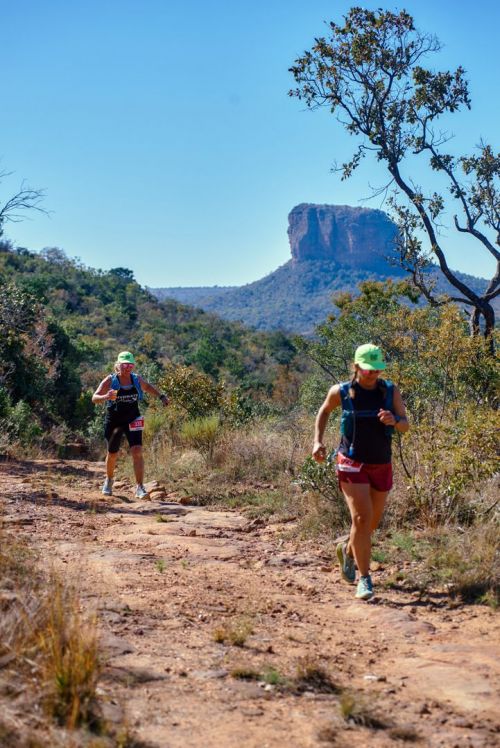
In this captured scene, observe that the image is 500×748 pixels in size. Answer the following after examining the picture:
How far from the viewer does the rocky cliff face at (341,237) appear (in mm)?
112812

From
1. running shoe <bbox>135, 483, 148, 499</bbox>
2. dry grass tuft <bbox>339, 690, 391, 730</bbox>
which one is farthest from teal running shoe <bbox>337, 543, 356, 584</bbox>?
running shoe <bbox>135, 483, 148, 499</bbox>

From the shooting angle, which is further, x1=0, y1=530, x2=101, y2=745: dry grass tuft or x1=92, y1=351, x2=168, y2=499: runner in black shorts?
x1=92, y1=351, x2=168, y2=499: runner in black shorts

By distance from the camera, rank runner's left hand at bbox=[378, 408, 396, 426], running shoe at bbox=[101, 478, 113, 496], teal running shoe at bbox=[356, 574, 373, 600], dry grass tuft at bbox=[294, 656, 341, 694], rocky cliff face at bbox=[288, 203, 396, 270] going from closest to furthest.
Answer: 1. dry grass tuft at bbox=[294, 656, 341, 694]
2. runner's left hand at bbox=[378, 408, 396, 426]
3. teal running shoe at bbox=[356, 574, 373, 600]
4. running shoe at bbox=[101, 478, 113, 496]
5. rocky cliff face at bbox=[288, 203, 396, 270]

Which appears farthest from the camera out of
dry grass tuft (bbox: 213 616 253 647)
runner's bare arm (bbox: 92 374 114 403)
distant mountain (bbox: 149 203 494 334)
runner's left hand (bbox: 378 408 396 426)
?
distant mountain (bbox: 149 203 494 334)

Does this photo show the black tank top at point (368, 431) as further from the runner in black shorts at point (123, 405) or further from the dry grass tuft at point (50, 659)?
the runner in black shorts at point (123, 405)

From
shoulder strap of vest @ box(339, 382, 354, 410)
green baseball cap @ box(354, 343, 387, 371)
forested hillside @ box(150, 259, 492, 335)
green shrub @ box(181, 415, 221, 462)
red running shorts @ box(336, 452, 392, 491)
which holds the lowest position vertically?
green shrub @ box(181, 415, 221, 462)

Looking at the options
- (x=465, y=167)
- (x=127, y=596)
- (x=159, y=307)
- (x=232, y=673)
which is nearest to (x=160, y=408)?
(x=465, y=167)

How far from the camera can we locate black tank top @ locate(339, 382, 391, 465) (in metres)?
5.43

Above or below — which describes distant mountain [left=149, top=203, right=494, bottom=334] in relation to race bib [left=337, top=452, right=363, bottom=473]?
above

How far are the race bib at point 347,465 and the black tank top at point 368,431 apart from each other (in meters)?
0.03

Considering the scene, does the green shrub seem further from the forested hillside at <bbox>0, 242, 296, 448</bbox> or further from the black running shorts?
the forested hillside at <bbox>0, 242, 296, 448</bbox>

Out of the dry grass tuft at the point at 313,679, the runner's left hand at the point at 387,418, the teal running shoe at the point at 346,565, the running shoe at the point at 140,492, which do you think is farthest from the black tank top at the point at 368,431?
the running shoe at the point at 140,492

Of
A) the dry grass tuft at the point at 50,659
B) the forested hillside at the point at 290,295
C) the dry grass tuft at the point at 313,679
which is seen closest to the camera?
the dry grass tuft at the point at 50,659

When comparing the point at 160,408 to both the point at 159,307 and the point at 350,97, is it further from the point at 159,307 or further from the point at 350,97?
the point at 159,307
